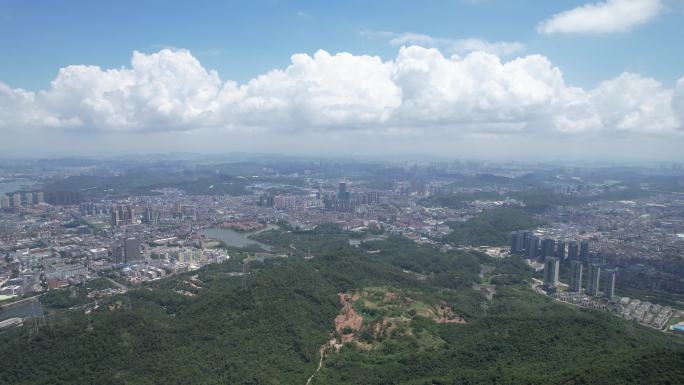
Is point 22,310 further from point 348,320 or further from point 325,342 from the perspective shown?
point 348,320

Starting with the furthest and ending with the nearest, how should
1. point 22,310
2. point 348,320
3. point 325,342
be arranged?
point 22,310 → point 348,320 → point 325,342

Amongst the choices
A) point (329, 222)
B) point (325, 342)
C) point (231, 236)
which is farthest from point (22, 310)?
point (329, 222)

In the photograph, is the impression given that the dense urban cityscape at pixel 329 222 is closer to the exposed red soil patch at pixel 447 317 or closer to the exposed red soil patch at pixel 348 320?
the exposed red soil patch at pixel 447 317

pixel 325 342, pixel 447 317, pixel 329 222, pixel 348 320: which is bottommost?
pixel 329 222

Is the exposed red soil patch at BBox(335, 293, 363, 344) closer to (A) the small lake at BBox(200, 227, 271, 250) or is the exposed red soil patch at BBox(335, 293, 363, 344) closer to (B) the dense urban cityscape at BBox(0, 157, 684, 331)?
(B) the dense urban cityscape at BBox(0, 157, 684, 331)

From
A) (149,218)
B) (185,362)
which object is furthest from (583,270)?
(149,218)

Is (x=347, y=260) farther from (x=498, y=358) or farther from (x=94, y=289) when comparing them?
(x=94, y=289)

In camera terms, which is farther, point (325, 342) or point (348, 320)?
point (348, 320)
